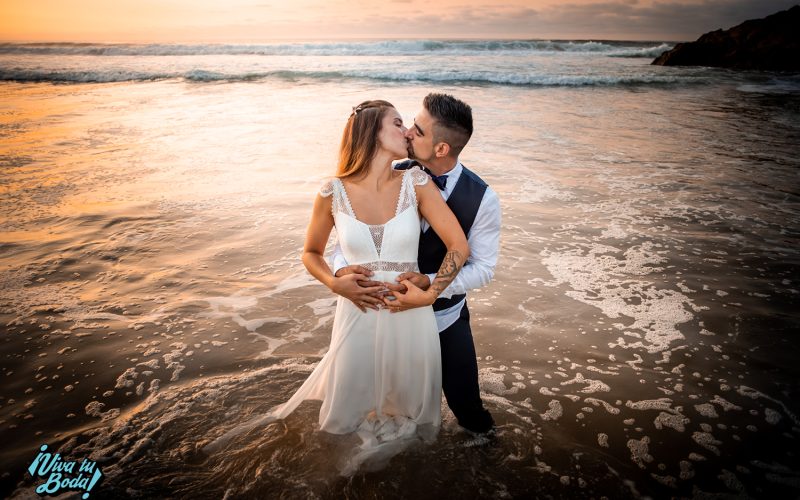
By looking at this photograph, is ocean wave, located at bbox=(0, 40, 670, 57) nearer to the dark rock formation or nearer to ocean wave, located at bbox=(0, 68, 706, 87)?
the dark rock formation

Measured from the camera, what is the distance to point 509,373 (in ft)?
12.7

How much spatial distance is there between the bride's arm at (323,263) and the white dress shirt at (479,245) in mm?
104

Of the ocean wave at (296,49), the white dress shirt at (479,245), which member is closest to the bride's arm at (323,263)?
the white dress shirt at (479,245)

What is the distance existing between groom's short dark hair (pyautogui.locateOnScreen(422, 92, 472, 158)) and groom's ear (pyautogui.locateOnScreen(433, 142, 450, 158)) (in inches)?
0.8

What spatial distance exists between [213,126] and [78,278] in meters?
9.53

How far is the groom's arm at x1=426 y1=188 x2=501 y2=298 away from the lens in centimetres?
Result: 261

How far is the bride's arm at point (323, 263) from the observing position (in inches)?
96.1

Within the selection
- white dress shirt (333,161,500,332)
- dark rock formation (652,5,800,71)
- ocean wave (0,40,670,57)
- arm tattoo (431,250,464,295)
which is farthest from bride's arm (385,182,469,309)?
ocean wave (0,40,670,57)

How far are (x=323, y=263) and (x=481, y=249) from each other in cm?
97

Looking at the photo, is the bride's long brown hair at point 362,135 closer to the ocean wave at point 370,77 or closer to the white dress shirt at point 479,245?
the white dress shirt at point 479,245

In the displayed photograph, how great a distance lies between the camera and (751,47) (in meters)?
30.8

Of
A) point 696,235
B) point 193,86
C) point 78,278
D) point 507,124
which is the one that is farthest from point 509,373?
point 193,86

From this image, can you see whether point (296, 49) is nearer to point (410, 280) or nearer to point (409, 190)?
point (409, 190)

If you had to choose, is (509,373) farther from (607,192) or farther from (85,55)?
(85,55)
